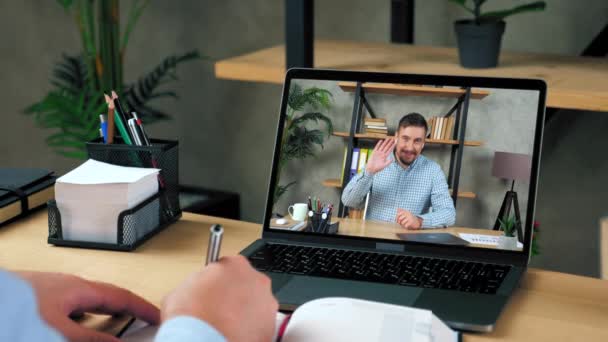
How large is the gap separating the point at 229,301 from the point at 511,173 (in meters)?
0.49

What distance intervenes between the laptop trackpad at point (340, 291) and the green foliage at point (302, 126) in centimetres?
20

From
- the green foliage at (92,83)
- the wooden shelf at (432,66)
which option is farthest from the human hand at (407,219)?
the green foliage at (92,83)

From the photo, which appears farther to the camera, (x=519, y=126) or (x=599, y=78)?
(x=599, y=78)

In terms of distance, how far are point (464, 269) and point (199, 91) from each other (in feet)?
7.89

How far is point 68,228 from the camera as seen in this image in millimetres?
1170

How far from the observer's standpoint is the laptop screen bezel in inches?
→ 42.4

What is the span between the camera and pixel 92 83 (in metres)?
2.92

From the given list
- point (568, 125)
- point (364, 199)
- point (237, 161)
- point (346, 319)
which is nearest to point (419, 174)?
point (364, 199)

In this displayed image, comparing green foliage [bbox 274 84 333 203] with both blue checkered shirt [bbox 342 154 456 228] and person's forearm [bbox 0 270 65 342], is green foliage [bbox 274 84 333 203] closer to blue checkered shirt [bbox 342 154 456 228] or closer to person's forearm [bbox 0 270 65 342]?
blue checkered shirt [bbox 342 154 456 228]

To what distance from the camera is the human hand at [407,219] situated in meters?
1.12

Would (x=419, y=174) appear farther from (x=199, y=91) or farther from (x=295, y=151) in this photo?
(x=199, y=91)

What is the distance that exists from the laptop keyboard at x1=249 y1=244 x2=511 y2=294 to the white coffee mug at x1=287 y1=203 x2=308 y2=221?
0.05 metres

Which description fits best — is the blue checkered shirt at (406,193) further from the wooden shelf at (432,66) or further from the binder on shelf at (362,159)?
the wooden shelf at (432,66)

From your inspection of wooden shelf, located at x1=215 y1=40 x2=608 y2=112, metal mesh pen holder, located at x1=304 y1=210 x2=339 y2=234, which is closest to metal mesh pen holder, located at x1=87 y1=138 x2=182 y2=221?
metal mesh pen holder, located at x1=304 y1=210 x2=339 y2=234
